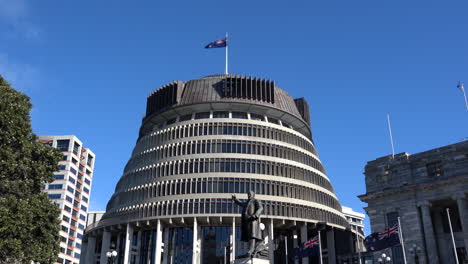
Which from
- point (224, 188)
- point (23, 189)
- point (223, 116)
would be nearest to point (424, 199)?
point (224, 188)

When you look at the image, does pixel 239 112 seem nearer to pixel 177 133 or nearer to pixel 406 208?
pixel 177 133

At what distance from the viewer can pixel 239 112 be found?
79.9 metres

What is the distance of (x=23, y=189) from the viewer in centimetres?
3694

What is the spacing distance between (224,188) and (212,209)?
4.05 m

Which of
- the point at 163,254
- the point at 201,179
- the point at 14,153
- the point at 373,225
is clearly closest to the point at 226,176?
the point at 201,179

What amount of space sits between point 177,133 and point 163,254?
21.3 m

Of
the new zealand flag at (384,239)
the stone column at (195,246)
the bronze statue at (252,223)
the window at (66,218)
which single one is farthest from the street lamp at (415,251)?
the window at (66,218)

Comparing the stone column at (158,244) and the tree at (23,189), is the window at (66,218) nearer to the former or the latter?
the stone column at (158,244)

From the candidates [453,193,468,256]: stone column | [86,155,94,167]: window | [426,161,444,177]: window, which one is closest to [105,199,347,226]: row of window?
[426,161,444,177]: window

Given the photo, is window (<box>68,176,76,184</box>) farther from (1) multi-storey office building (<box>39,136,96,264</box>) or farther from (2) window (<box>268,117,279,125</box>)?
(2) window (<box>268,117,279,125</box>)

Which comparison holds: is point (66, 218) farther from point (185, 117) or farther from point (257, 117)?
point (257, 117)

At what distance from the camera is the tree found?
111 ft

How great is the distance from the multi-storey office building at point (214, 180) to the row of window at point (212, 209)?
6.5 inches

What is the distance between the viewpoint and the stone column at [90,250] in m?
83.2
